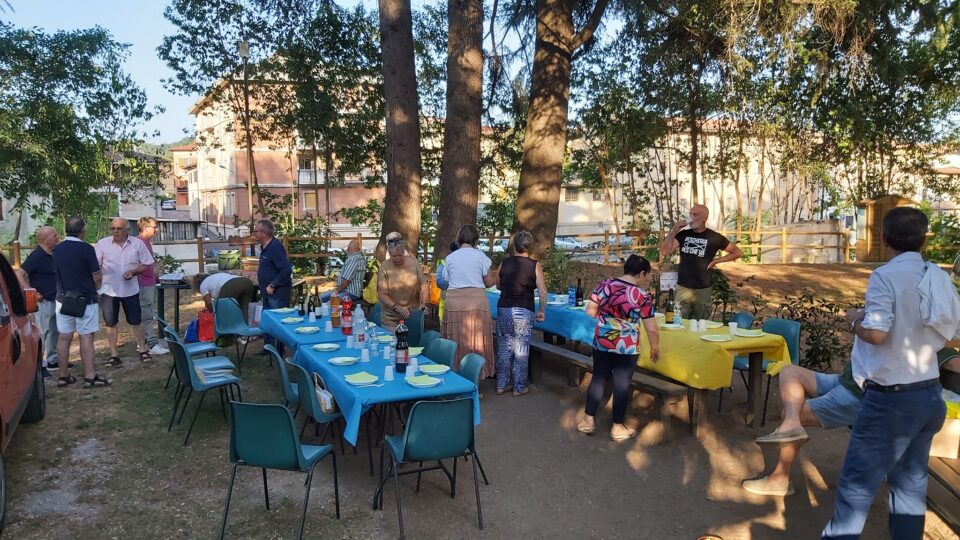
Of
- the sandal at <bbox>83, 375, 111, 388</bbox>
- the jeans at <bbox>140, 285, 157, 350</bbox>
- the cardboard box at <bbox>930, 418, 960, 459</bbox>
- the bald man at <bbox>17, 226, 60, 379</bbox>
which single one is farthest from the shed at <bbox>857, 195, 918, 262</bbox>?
the bald man at <bbox>17, 226, 60, 379</bbox>

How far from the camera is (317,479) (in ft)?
14.9

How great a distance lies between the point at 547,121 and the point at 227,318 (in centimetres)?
587

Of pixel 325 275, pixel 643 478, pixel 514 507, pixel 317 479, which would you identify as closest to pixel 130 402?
pixel 317 479

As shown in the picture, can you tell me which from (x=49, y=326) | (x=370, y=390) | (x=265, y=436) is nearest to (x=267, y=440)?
(x=265, y=436)

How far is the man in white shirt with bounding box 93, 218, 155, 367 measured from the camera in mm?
7184

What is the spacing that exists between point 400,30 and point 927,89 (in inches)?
509

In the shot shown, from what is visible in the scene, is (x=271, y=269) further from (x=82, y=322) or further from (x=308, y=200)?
(x=308, y=200)

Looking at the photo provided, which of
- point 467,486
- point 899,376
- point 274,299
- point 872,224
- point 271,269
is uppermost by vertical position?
point 872,224

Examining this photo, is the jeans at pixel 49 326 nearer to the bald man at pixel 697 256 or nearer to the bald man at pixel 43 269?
the bald man at pixel 43 269

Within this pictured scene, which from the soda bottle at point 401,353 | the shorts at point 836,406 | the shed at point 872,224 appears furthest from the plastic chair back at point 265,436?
the shed at point 872,224

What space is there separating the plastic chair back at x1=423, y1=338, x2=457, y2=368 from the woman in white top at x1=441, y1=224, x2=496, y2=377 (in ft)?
3.07

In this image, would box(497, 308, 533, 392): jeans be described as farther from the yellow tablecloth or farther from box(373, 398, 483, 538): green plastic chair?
box(373, 398, 483, 538): green plastic chair

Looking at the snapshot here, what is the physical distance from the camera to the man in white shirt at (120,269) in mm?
7184

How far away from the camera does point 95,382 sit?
6734 mm
